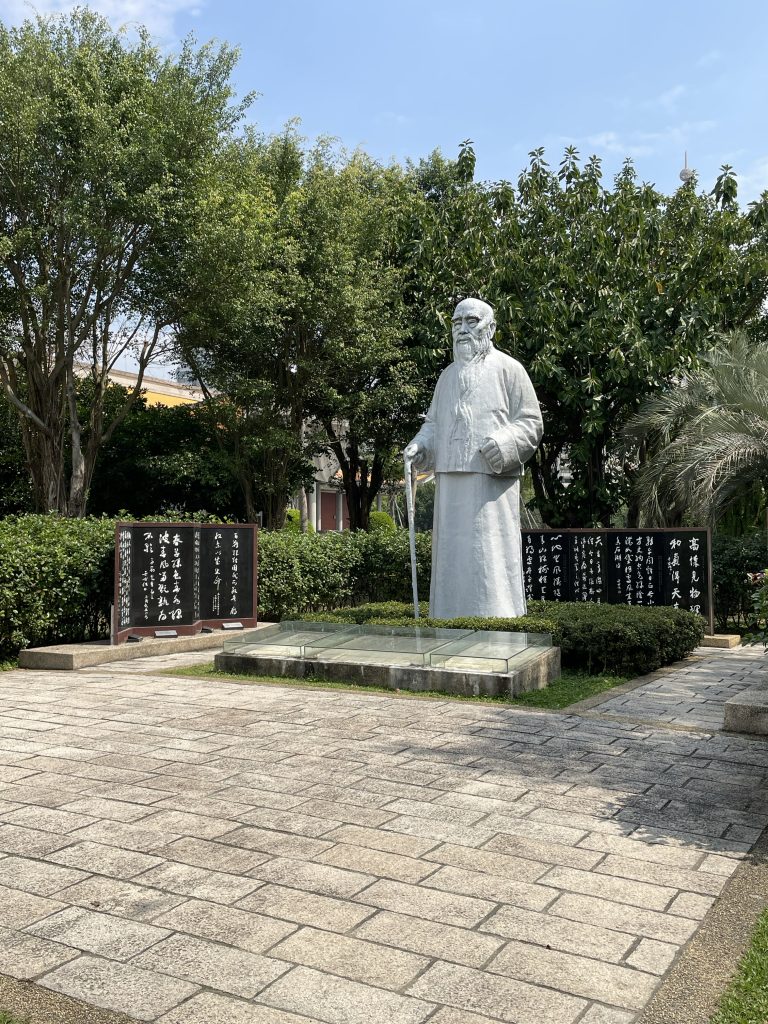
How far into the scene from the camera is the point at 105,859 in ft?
13.2

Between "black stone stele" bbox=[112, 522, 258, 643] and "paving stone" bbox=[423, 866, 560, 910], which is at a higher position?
"black stone stele" bbox=[112, 522, 258, 643]

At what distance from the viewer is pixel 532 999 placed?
2830 mm

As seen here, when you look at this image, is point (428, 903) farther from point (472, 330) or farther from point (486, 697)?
point (472, 330)

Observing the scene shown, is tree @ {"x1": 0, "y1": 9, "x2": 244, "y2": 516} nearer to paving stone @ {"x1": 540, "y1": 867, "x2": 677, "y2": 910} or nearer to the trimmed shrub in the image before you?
the trimmed shrub

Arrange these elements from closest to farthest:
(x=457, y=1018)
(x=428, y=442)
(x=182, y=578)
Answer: (x=457, y=1018) < (x=428, y=442) < (x=182, y=578)

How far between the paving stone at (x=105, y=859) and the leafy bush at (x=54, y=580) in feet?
20.4

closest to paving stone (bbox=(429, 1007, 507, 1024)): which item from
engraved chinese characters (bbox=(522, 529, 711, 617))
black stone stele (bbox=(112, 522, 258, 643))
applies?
black stone stele (bbox=(112, 522, 258, 643))

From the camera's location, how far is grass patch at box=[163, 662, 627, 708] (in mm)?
7789

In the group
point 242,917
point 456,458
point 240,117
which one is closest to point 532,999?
point 242,917

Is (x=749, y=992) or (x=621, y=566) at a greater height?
(x=621, y=566)

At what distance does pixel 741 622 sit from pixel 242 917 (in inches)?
465

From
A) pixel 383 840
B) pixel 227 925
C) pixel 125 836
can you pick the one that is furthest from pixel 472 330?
pixel 227 925

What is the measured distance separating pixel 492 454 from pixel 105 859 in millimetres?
6717

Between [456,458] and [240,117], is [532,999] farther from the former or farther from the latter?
[240,117]
